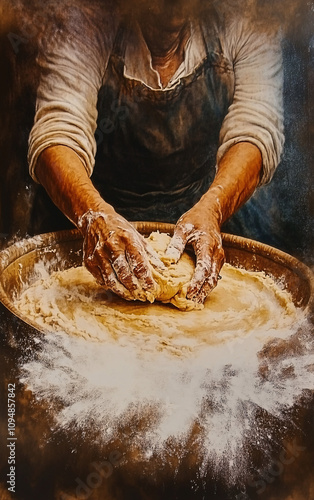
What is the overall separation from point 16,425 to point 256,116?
4.87 ft

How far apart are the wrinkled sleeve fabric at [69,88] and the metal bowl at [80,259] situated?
0.35 metres

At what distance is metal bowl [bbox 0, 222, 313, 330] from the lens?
6.95 feet

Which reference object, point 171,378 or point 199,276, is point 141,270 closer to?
point 199,276

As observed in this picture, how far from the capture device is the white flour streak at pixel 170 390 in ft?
6.14

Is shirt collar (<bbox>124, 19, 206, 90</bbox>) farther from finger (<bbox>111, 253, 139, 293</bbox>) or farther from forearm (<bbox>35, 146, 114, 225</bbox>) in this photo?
finger (<bbox>111, 253, 139, 293</bbox>)

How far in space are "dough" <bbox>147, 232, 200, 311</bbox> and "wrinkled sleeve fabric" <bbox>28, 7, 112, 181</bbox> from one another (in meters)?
0.57

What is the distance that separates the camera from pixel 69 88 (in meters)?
2.17

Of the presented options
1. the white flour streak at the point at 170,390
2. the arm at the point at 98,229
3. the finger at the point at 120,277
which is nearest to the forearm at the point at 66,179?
the arm at the point at 98,229

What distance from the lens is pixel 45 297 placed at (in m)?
2.12

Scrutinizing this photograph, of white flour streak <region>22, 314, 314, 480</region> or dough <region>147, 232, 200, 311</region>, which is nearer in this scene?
white flour streak <region>22, 314, 314, 480</region>

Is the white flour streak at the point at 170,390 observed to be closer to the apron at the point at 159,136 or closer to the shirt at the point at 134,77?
the apron at the point at 159,136

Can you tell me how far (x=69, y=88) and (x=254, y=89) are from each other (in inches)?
28.8

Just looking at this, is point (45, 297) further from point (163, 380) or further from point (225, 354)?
point (225, 354)

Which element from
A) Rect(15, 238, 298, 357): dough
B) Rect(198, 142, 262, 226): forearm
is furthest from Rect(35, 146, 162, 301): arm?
Rect(198, 142, 262, 226): forearm
